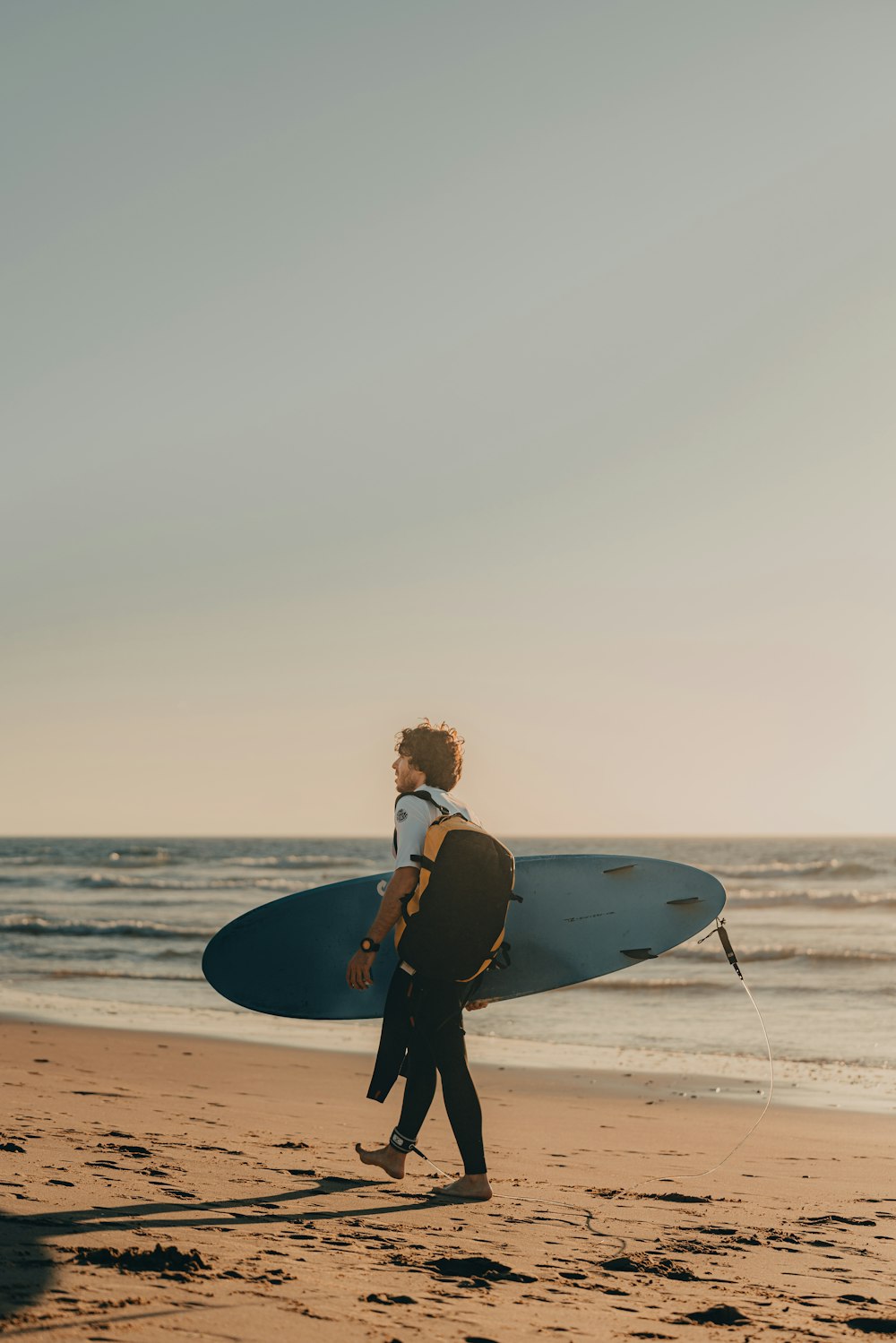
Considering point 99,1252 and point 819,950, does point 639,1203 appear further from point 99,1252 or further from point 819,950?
point 819,950

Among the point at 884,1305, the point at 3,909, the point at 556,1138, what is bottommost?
the point at 3,909

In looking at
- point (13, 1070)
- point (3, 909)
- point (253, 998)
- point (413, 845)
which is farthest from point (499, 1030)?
point (3, 909)

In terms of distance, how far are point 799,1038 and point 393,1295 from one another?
772 cm

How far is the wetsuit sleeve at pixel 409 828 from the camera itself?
12.7 ft

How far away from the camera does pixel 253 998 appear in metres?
5.27

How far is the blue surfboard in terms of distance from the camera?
206 inches

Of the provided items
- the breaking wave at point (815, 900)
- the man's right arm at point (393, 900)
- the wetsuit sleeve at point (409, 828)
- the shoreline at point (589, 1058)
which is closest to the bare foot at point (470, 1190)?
the man's right arm at point (393, 900)

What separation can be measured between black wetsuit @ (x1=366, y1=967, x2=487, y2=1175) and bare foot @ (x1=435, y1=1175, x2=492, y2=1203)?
2cm

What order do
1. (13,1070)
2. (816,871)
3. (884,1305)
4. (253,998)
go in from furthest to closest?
(816,871) → (13,1070) → (253,998) → (884,1305)

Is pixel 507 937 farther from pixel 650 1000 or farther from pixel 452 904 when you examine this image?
pixel 650 1000

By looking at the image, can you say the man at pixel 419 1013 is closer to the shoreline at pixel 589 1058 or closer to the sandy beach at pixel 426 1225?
the sandy beach at pixel 426 1225

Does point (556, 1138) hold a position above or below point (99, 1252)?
below

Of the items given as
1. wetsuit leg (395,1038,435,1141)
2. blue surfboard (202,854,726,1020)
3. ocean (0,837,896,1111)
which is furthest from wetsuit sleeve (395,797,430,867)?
ocean (0,837,896,1111)

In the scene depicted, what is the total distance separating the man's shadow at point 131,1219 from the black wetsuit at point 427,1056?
0.24 metres
